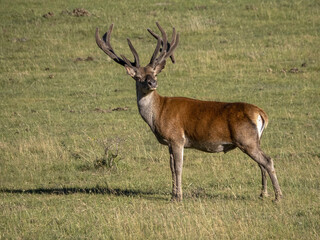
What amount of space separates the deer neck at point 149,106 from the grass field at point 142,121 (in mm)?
1107

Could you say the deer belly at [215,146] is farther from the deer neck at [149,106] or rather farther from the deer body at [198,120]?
the deer neck at [149,106]

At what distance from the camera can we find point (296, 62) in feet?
67.4

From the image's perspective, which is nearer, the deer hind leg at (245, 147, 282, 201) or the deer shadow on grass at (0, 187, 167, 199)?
the deer hind leg at (245, 147, 282, 201)

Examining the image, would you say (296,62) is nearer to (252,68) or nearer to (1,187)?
(252,68)

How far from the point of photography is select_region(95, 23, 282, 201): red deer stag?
903 centimetres

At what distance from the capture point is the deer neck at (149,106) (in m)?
9.82

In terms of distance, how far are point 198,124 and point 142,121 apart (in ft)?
20.5

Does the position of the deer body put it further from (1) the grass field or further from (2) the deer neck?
(1) the grass field

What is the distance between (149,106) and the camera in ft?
32.4

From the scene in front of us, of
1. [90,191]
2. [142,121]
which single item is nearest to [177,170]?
[90,191]

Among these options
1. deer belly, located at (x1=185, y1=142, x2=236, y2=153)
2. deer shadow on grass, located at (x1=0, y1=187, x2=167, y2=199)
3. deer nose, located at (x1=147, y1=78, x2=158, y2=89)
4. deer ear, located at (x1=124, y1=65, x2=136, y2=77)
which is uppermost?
deer ear, located at (x1=124, y1=65, x2=136, y2=77)

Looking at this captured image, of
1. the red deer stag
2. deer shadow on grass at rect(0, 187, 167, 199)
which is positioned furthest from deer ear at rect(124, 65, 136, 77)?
deer shadow on grass at rect(0, 187, 167, 199)

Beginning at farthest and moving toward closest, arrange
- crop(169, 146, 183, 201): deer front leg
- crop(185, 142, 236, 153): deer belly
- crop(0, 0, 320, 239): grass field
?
crop(169, 146, 183, 201): deer front leg
crop(185, 142, 236, 153): deer belly
crop(0, 0, 320, 239): grass field

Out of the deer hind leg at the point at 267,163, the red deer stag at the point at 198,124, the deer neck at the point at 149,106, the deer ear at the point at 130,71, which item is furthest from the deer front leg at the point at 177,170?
the deer ear at the point at 130,71
